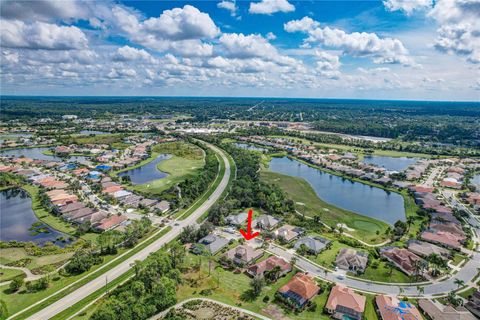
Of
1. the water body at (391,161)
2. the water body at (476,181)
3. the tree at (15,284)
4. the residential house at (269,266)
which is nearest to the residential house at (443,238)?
the residential house at (269,266)

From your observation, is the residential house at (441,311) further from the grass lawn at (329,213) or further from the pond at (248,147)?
the pond at (248,147)

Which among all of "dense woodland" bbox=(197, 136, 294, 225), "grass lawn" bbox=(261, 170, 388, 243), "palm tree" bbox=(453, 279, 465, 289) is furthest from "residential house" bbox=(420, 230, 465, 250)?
"dense woodland" bbox=(197, 136, 294, 225)

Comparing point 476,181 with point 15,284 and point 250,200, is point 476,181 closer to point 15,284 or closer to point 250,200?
point 250,200

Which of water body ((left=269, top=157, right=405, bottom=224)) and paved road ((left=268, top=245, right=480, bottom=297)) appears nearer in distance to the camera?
paved road ((left=268, top=245, right=480, bottom=297))

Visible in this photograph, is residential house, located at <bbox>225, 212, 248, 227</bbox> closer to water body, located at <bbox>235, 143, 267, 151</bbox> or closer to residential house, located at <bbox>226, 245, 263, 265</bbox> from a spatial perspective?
residential house, located at <bbox>226, 245, 263, 265</bbox>

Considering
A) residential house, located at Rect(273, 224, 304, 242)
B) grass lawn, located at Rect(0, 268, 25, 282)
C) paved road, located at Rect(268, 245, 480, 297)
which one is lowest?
grass lawn, located at Rect(0, 268, 25, 282)

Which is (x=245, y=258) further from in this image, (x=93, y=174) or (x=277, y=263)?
(x=93, y=174)

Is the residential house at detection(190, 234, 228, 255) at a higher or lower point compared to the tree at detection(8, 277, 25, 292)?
higher

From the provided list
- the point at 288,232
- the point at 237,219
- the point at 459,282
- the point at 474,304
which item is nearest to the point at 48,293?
the point at 237,219
